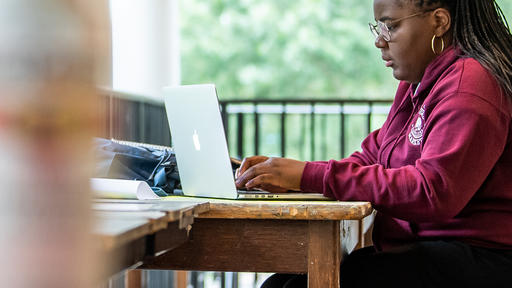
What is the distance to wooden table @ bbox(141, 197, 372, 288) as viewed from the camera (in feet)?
4.44

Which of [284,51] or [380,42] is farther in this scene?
[284,51]

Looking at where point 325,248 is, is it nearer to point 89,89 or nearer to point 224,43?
point 89,89

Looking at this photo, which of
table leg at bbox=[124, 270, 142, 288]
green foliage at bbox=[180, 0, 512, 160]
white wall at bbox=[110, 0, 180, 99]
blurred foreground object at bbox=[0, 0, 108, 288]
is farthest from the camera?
green foliage at bbox=[180, 0, 512, 160]

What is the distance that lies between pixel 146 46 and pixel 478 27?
8.85 ft

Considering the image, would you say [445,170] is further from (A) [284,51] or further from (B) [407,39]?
(A) [284,51]

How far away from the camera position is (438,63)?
1.67 meters

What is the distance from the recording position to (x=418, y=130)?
65.2 inches

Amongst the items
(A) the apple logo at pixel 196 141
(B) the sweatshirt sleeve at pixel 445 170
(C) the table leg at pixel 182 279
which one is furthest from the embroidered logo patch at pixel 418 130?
(C) the table leg at pixel 182 279

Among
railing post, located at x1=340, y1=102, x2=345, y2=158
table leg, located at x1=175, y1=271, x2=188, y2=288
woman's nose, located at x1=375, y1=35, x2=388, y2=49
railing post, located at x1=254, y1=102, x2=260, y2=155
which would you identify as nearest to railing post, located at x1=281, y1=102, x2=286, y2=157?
railing post, located at x1=254, y1=102, x2=260, y2=155

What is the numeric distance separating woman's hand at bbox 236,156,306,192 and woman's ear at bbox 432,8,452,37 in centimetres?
51

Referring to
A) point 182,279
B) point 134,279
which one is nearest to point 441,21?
point 134,279

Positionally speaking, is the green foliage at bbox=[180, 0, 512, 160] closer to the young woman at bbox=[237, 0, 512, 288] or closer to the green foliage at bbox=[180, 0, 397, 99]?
the green foliage at bbox=[180, 0, 397, 99]

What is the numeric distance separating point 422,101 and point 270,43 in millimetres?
→ 8778

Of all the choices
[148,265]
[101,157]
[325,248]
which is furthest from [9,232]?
[101,157]
